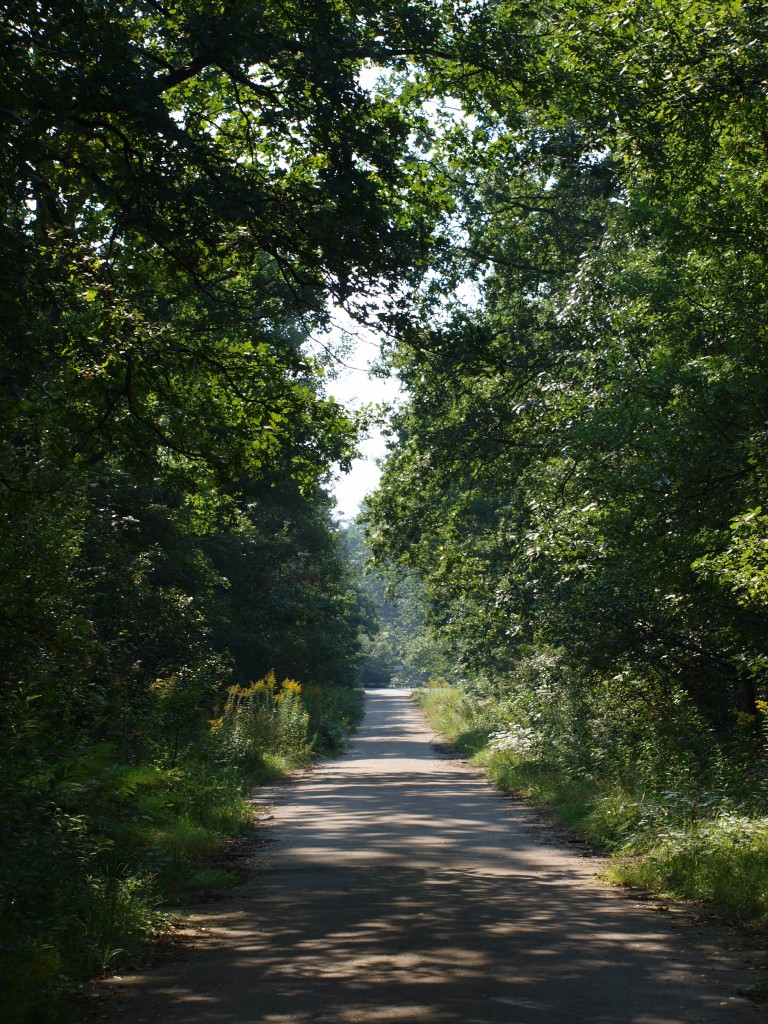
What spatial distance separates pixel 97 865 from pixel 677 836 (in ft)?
18.8

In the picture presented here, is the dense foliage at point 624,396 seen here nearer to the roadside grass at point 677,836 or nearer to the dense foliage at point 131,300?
the roadside grass at point 677,836

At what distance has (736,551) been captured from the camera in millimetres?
11359

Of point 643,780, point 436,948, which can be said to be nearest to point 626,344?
point 643,780

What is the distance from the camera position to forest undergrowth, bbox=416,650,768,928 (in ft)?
31.0

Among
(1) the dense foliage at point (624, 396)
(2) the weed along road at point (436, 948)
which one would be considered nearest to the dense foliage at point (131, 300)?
(2) the weed along road at point (436, 948)

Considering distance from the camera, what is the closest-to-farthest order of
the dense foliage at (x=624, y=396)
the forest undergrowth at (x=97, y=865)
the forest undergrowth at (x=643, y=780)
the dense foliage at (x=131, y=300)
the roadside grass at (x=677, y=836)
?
the forest undergrowth at (x=97, y=865) → the dense foliage at (x=131, y=300) → the roadside grass at (x=677, y=836) → the forest undergrowth at (x=643, y=780) → the dense foliage at (x=624, y=396)

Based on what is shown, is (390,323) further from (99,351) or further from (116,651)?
(116,651)

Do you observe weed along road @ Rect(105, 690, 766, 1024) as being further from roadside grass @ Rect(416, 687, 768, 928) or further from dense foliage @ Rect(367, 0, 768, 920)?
dense foliage @ Rect(367, 0, 768, 920)

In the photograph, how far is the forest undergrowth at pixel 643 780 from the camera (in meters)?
9.44

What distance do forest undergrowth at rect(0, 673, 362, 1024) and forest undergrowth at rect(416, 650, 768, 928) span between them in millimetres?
4583

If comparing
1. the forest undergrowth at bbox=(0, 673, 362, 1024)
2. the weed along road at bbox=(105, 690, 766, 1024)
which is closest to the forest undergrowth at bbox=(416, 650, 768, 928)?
the weed along road at bbox=(105, 690, 766, 1024)

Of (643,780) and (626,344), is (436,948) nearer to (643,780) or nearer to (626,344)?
(643,780)

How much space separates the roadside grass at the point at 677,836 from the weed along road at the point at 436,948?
420mm

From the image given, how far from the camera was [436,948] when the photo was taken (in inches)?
287
